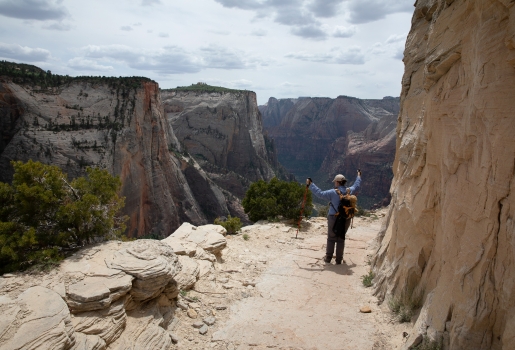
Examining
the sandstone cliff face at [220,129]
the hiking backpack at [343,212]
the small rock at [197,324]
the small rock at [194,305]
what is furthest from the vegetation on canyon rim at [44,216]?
the sandstone cliff face at [220,129]

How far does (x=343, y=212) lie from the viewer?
8797 millimetres

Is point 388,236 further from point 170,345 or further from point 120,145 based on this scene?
point 120,145

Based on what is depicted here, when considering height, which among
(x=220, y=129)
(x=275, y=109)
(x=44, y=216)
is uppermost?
(x=275, y=109)

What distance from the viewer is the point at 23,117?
101ft

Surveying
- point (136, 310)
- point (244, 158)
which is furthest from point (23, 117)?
point (244, 158)

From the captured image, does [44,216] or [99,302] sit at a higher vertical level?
[44,216]

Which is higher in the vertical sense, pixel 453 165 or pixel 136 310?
pixel 453 165

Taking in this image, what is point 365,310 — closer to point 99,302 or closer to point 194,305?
point 194,305

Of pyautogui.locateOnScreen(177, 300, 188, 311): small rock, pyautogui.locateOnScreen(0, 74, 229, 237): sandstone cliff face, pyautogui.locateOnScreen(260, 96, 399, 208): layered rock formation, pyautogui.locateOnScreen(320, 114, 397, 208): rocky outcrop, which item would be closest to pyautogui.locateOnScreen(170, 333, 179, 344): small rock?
pyautogui.locateOnScreen(177, 300, 188, 311): small rock

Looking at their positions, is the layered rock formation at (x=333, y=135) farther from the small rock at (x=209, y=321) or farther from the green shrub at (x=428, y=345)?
the green shrub at (x=428, y=345)

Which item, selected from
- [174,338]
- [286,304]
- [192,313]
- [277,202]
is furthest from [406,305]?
[277,202]

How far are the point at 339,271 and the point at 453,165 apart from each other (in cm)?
466

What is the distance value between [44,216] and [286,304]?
16.0ft

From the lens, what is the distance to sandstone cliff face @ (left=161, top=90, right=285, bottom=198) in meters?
72.2
